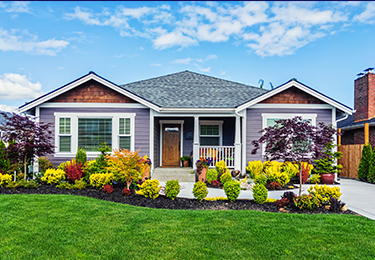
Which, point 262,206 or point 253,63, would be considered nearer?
point 262,206

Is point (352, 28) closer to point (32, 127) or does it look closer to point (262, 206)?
point (262, 206)

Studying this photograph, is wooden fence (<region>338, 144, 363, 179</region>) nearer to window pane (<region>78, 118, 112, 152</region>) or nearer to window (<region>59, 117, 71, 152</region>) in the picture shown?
window pane (<region>78, 118, 112, 152</region>)

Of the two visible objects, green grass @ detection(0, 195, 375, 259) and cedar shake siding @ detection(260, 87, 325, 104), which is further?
cedar shake siding @ detection(260, 87, 325, 104)

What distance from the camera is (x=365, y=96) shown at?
Result: 1405 cm

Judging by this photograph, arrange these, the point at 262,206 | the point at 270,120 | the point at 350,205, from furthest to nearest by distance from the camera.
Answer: the point at 270,120 → the point at 350,205 → the point at 262,206

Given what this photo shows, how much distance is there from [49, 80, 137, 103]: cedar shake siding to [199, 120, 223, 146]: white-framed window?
3.84 m

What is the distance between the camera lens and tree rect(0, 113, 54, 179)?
26.4ft

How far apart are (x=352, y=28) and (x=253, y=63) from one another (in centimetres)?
577

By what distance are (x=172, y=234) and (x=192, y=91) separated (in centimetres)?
968

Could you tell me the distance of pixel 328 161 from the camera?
10.3 metres

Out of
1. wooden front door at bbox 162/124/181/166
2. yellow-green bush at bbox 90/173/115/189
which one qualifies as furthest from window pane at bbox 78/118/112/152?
wooden front door at bbox 162/124/181/166

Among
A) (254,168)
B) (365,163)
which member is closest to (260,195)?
(254,168)

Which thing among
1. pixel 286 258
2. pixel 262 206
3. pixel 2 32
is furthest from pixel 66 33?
pixel 286 258

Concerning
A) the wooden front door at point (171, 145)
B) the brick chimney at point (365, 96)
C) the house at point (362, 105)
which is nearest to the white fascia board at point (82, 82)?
the wooden front door at point (171, 145)
